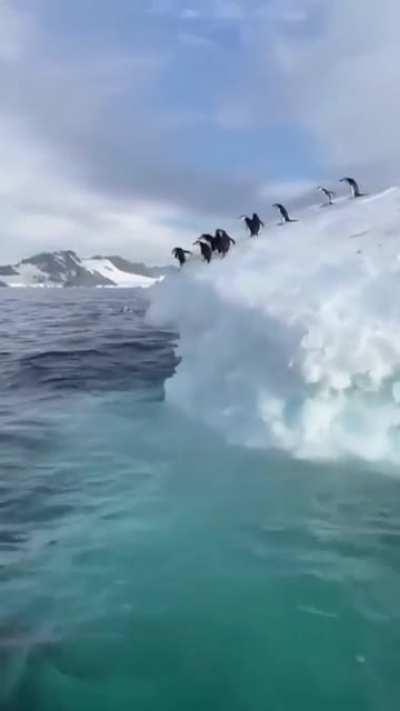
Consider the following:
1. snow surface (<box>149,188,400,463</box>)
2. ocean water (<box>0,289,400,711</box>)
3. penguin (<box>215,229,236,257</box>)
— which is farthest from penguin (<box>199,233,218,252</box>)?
ocean water (<box>0,289,400,711</box>)

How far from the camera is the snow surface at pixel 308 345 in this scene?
9.02m

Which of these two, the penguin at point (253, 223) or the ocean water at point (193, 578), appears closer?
the ocean water at point (193, 578)

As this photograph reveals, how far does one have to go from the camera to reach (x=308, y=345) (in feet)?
30.6

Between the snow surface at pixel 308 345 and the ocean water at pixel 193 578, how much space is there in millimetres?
522

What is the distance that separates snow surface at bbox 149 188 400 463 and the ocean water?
1.71ft

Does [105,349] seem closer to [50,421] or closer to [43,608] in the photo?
[50,421]

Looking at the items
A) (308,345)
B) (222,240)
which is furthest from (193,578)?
(222,240)

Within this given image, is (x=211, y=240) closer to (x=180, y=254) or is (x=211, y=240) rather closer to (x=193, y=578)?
(x=180, y=254)

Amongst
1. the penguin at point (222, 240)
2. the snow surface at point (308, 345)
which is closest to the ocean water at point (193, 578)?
the snow surface at point (308, 345)

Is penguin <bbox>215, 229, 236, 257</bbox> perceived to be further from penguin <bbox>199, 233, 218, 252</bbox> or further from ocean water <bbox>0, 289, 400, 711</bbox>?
ocean water <bbox>0, 289, 400, 711</bbox>

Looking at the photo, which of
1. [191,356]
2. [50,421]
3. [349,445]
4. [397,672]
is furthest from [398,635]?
[50,421]

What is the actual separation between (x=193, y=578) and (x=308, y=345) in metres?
4.25

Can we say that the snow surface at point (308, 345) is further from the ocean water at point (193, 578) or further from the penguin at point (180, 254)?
the penguin at point (180, 254)

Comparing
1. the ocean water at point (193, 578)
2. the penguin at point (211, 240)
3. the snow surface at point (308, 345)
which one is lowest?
the ocean water at point (193, 578)
